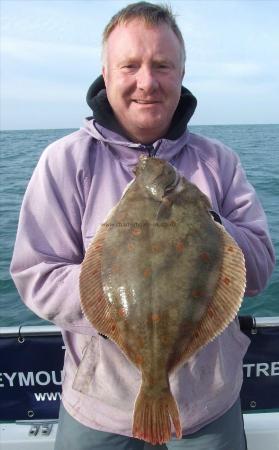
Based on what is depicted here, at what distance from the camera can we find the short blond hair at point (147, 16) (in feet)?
7.97

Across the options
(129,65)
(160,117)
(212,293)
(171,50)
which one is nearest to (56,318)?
(212,293)

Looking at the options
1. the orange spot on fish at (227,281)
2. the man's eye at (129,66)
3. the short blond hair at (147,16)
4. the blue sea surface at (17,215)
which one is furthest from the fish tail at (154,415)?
the blue sea surface at (17,215)

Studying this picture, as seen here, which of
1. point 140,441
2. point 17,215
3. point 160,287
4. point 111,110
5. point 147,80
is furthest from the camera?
point 17,215

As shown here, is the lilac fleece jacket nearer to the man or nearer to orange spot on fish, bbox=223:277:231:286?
the man

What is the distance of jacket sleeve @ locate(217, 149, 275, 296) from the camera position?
7.55 ft

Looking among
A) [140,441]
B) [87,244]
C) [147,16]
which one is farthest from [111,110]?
[140,441]

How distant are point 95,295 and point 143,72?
1.14 m

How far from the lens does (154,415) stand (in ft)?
6.57

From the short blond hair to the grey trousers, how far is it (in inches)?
78.4

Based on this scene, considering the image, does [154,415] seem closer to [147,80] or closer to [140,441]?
[140,441]

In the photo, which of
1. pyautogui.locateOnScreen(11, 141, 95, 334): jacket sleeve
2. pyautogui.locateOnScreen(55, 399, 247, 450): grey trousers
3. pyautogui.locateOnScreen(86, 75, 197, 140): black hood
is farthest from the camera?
pyautogui.locateOnScreen(86, 75, 197, 140): black hood

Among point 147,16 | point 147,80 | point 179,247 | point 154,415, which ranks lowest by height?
point 154,415

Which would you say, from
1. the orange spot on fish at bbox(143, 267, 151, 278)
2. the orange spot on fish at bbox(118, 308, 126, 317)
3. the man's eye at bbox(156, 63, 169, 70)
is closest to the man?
the man's eye at bbox(156, 63, 169, 70)

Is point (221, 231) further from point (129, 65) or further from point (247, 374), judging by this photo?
point (247, 374)
